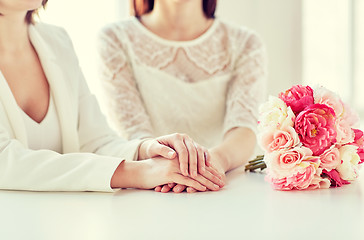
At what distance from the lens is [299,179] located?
1.22 metres

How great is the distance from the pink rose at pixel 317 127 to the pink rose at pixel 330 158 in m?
0.01

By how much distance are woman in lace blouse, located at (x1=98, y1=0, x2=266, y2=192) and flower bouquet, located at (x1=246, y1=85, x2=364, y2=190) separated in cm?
68

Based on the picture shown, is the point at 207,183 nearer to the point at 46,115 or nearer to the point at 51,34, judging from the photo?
the point at 46,115

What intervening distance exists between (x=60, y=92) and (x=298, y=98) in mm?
695

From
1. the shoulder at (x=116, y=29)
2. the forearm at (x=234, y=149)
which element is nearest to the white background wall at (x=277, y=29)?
the shoulder at (x=116, y=29)

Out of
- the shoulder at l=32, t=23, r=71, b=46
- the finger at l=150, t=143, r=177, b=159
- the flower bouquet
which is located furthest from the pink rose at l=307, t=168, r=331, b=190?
the shoulder at l=32, t=23, r=71, b=46

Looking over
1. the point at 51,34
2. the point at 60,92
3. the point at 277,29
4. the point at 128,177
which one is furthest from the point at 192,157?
the point at 277,29

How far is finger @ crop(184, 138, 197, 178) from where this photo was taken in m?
1.26

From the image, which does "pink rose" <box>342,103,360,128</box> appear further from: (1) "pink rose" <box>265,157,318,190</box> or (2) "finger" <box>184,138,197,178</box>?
(2) "finger" <box>184,138,197,178</box>

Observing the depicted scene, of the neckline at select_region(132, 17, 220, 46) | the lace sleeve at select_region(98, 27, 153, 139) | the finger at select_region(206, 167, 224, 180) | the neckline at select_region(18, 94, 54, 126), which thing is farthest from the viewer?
the neckline at select_region(132, 17, 220, 46)

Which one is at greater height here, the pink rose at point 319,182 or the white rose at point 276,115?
the white rose at point 276,115

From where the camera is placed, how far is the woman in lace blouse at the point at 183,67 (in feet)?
6.52

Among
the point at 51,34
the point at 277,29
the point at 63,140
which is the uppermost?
the point at 277,29

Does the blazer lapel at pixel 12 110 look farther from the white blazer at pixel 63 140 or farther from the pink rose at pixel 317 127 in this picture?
the pink rose at pixel 317 127
